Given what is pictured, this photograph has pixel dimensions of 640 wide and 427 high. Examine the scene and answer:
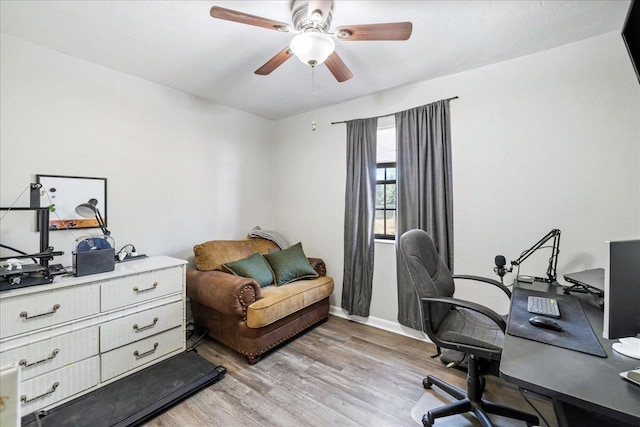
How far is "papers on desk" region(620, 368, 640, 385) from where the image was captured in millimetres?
779

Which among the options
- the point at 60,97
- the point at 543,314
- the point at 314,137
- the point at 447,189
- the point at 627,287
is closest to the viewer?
the point at 627,287

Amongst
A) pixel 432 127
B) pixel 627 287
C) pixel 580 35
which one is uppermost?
pixel 580 35

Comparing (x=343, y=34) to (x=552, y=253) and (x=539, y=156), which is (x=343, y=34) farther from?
(x=552, y=253)

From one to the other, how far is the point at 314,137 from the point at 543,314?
9.51ft

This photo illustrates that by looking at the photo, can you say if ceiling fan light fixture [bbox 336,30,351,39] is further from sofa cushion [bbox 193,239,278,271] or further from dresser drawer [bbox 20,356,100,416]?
dresser drawer [bbox 20,356,100,416]

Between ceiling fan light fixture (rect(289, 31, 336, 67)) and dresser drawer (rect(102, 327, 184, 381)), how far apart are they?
2.39m

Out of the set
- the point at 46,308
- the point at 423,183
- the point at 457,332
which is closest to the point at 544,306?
the point at 457,332

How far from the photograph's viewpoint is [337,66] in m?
1.89

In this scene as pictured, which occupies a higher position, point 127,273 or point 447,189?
point 447,189

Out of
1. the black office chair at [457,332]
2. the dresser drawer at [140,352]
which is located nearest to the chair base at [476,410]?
the black office chair at [457,332]

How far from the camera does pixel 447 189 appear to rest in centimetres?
A: 247

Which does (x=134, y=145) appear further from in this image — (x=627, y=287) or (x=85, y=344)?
(x=627, y=287)

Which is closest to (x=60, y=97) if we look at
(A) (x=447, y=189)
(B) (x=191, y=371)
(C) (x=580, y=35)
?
(B) (x=191, y=371)

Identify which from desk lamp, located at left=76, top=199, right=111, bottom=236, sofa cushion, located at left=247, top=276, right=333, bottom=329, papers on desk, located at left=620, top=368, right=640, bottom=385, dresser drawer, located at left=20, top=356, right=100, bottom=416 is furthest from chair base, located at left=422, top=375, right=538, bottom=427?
desk lamp, located at left=76, top=199, right=111, bottom=236
